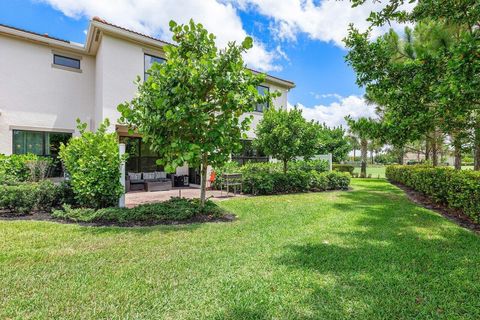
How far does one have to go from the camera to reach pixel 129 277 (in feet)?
11.6

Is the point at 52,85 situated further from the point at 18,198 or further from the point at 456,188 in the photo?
the point at 456,188

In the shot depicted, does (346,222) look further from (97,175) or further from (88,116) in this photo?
(88,116)

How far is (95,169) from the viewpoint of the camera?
6.98 meters

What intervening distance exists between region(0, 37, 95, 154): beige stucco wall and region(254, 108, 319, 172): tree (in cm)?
894

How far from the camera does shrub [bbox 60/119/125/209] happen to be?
6980 mm

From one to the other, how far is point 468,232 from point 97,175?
927cm

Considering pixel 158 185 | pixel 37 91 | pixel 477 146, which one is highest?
pixel 37 91

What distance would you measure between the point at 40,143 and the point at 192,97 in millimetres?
9859

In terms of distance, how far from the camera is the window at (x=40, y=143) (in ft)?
37.9

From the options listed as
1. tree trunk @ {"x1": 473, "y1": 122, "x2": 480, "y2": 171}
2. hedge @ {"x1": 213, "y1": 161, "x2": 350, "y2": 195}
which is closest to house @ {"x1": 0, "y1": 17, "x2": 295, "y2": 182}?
hedge @ {"x1": 213, "y1": 161, "x2": 350, "y2": 195}

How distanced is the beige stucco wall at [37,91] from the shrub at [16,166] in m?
1.70

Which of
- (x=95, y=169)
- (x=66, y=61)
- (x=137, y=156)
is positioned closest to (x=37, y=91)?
(x=66, y=61)

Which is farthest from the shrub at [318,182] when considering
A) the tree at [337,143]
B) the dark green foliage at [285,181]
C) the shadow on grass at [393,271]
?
the tree at [337,143]

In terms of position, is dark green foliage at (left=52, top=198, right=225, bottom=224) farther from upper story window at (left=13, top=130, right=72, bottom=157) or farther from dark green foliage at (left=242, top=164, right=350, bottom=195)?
upper story window at (left=13, top=130, right=72, bottom=157)
